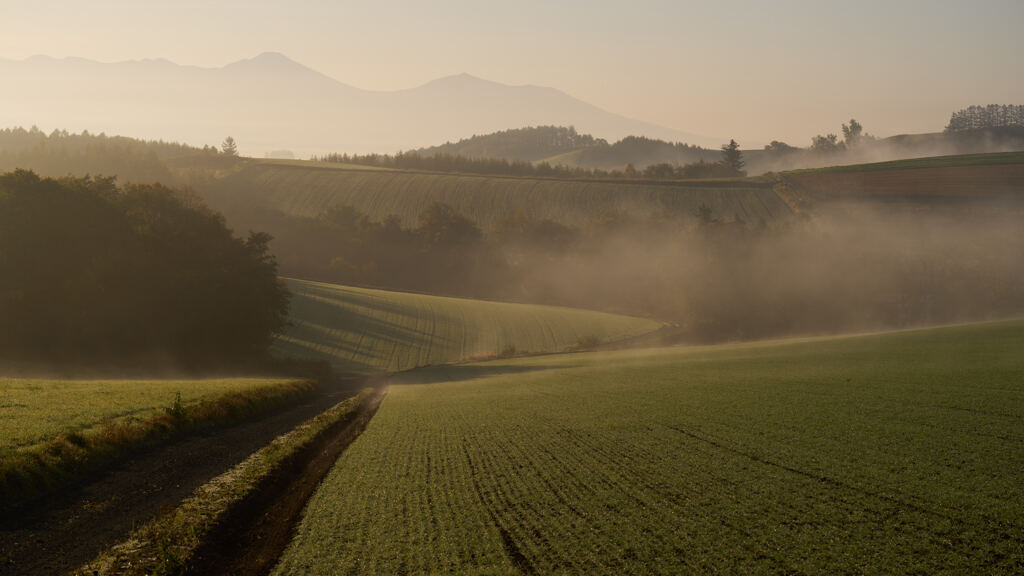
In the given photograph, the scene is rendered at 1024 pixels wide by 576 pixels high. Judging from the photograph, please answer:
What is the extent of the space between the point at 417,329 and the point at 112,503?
173 ft

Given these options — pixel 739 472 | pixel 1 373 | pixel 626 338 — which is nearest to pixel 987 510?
pixel 739 472

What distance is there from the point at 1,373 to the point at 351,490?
32.2m

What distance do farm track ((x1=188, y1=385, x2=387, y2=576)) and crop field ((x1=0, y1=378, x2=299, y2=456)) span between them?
6.24 meters

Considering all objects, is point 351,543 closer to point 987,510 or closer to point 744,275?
point 987,510

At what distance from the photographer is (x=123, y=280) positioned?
4484 centimetres

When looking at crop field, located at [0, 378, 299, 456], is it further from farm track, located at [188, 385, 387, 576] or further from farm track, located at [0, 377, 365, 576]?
farm track, located at [188, 385, 387, 576]

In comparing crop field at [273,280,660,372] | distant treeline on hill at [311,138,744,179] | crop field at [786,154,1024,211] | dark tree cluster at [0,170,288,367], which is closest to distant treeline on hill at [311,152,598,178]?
distant treeline on hill at [311,138,744,179]

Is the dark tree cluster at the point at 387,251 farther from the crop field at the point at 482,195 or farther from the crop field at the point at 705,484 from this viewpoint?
the crop field at the point at 705,484

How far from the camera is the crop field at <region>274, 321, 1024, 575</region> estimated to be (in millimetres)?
9680

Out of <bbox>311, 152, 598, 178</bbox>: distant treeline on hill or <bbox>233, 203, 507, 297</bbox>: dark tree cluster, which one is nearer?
<bbox>233, 203, 507, 297</bbox>: dark tree cluster

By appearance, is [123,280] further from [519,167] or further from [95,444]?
[519,167]

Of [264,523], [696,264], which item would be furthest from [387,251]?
[264,523]

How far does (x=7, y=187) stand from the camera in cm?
4153

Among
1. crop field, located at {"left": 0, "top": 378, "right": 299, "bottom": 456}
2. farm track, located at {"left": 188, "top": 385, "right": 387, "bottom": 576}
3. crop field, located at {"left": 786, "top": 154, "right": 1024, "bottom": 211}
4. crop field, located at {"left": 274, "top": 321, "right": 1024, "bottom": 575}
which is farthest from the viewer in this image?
crop field, located at {"left": 786, "top": 154, "right": 1024, "bottom": 211}
